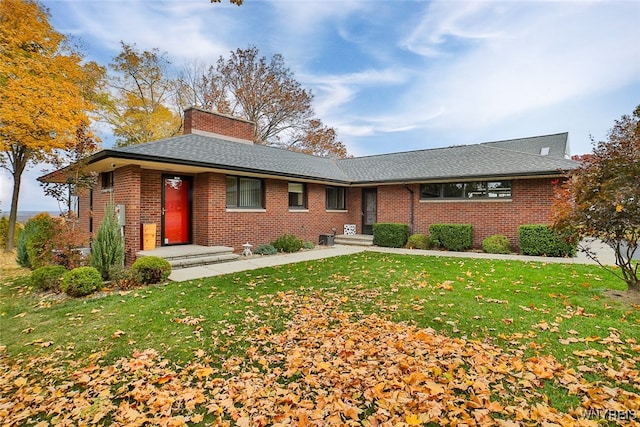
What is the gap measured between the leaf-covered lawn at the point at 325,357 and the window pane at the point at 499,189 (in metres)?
6.41

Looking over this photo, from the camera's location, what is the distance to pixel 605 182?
5223 millimetres

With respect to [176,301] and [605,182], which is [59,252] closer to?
[176,301]

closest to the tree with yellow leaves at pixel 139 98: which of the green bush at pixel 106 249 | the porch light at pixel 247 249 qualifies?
the porch light at pixel 247 249

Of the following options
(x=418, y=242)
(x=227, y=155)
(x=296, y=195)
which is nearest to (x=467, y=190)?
(x=418, y=242)

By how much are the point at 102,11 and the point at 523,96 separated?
14.4 metres

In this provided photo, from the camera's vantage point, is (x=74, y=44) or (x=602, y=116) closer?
(x=602, y=116)

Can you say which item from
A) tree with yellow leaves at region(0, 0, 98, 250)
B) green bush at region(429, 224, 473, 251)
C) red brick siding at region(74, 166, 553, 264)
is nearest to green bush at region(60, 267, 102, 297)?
red brick siding at region(74, 166, 553, 264)

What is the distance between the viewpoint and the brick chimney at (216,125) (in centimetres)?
1270

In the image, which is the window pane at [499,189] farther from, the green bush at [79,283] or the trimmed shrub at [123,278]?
the green bush at [79,283]

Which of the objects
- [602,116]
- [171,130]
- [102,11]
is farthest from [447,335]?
[171,130]

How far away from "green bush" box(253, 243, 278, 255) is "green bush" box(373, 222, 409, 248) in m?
4.84

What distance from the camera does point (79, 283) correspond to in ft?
19.5

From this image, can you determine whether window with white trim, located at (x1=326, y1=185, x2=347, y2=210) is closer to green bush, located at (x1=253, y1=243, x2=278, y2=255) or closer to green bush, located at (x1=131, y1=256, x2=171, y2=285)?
green bush, located at (x1=253, y1=243, x2=278, y2=255)

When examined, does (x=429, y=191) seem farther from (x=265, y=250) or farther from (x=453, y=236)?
(x=265, y=250)
